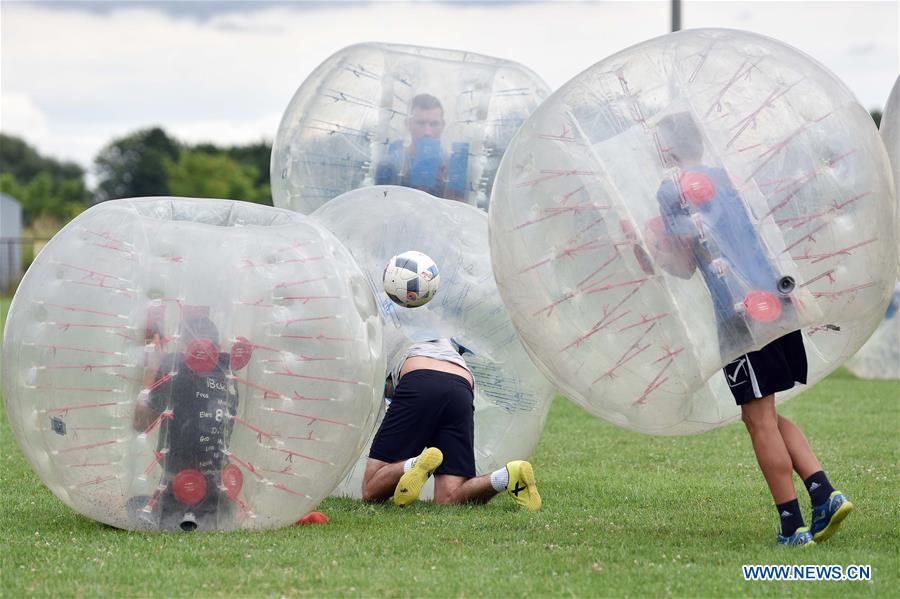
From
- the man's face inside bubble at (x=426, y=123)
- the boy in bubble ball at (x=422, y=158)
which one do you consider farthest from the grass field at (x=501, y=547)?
the man's face inside bubble at (x=426, y=123)

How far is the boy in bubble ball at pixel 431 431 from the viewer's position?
6.22 meters

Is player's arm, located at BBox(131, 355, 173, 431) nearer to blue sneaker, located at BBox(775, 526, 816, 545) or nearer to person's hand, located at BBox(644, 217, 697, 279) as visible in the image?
person's hand, located at BBox(644, 217, 697, 279)

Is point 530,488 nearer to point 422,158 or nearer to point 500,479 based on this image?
point 500,479

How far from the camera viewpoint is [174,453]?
517 centimetres

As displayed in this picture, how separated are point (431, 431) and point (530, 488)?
2.01ft

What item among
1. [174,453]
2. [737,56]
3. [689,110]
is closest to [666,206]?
[689,110]

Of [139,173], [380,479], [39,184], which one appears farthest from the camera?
[139,173]

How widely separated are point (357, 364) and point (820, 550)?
209 centimetres

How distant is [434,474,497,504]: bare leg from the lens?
616cm

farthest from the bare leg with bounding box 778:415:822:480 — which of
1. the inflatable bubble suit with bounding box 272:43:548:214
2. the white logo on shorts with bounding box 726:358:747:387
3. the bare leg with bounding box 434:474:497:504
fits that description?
the inflatable bubble suit with bounding box 272:43:548:214

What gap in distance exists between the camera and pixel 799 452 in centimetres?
532

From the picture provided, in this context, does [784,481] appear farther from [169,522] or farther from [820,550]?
[169,522]

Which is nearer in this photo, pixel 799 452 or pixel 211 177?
pixel 799 452

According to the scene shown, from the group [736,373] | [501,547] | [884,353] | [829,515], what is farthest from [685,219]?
[884,353]
